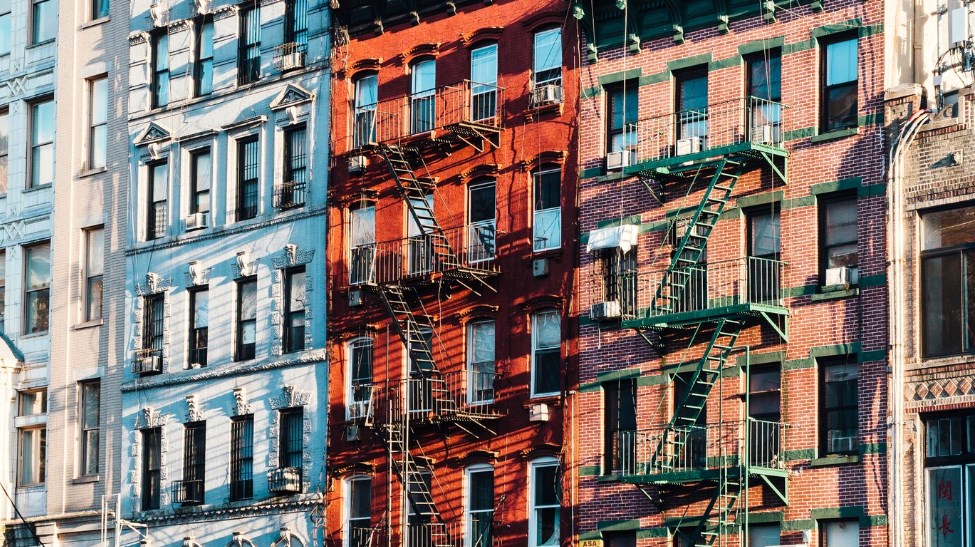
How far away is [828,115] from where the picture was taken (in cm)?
4516

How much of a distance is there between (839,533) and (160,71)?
88.4 feet

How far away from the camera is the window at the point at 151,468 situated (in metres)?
59.0

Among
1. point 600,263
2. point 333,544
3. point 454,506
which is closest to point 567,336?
point 600,263

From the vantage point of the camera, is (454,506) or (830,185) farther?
(454,506)

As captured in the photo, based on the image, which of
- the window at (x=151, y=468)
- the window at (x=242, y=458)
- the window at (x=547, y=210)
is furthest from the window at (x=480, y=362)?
the window at (x=151, y=468)

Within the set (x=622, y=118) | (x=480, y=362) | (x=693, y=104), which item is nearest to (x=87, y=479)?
(x=480, y=362)

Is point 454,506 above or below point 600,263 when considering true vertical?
below

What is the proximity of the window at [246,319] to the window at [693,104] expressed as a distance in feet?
47.9

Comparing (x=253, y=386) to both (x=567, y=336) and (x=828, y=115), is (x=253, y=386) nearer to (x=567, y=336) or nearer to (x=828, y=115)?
(x=567, y=336)

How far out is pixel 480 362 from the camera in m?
51.1

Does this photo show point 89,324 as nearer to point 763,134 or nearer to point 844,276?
point 763,134

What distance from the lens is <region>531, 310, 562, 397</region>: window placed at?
49.4 m

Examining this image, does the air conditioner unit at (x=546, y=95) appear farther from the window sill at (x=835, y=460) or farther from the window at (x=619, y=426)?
the window sill at (x=835, y=460)

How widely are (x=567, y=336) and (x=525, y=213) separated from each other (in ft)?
11.0
